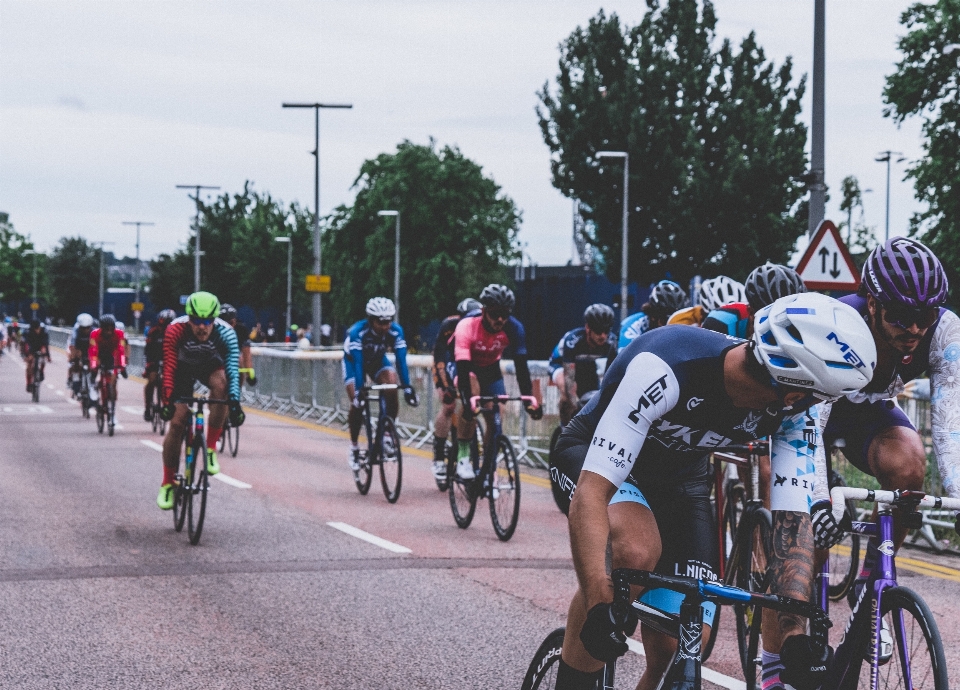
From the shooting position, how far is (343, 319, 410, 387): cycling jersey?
12.3m

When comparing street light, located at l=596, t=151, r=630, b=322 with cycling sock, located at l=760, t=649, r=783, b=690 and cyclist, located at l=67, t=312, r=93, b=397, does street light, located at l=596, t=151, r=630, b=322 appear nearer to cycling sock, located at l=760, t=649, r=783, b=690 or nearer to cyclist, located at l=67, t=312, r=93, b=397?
cyclist, located at l=67, t=312, r=93, b=397

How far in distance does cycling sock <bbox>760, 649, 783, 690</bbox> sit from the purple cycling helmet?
1.32 m

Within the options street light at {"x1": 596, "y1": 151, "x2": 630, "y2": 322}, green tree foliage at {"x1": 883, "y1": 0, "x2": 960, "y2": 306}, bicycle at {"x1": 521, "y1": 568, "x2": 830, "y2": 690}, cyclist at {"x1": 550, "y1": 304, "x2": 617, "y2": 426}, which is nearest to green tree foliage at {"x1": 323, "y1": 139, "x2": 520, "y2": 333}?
street light at {"x1": 596, "y1": 151, "x2": 630, "y2": 322}

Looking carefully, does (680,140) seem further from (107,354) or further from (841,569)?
(841,569)

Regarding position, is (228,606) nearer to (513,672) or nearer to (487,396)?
(513,672)

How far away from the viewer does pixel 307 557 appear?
29.5 feet

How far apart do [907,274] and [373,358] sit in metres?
8.59

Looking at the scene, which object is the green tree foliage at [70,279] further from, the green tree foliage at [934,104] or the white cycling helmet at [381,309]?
the white cycling helmet at [381,309]

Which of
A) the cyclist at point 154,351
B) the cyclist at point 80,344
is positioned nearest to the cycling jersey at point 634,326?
the cyclist at point 154,351

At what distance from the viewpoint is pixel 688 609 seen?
10.5ft

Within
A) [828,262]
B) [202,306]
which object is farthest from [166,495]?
[828,262]

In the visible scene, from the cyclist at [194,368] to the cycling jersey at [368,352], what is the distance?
2086mm

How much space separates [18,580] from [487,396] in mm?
3601

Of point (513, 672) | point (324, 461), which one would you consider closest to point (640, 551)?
point (513, 672)
